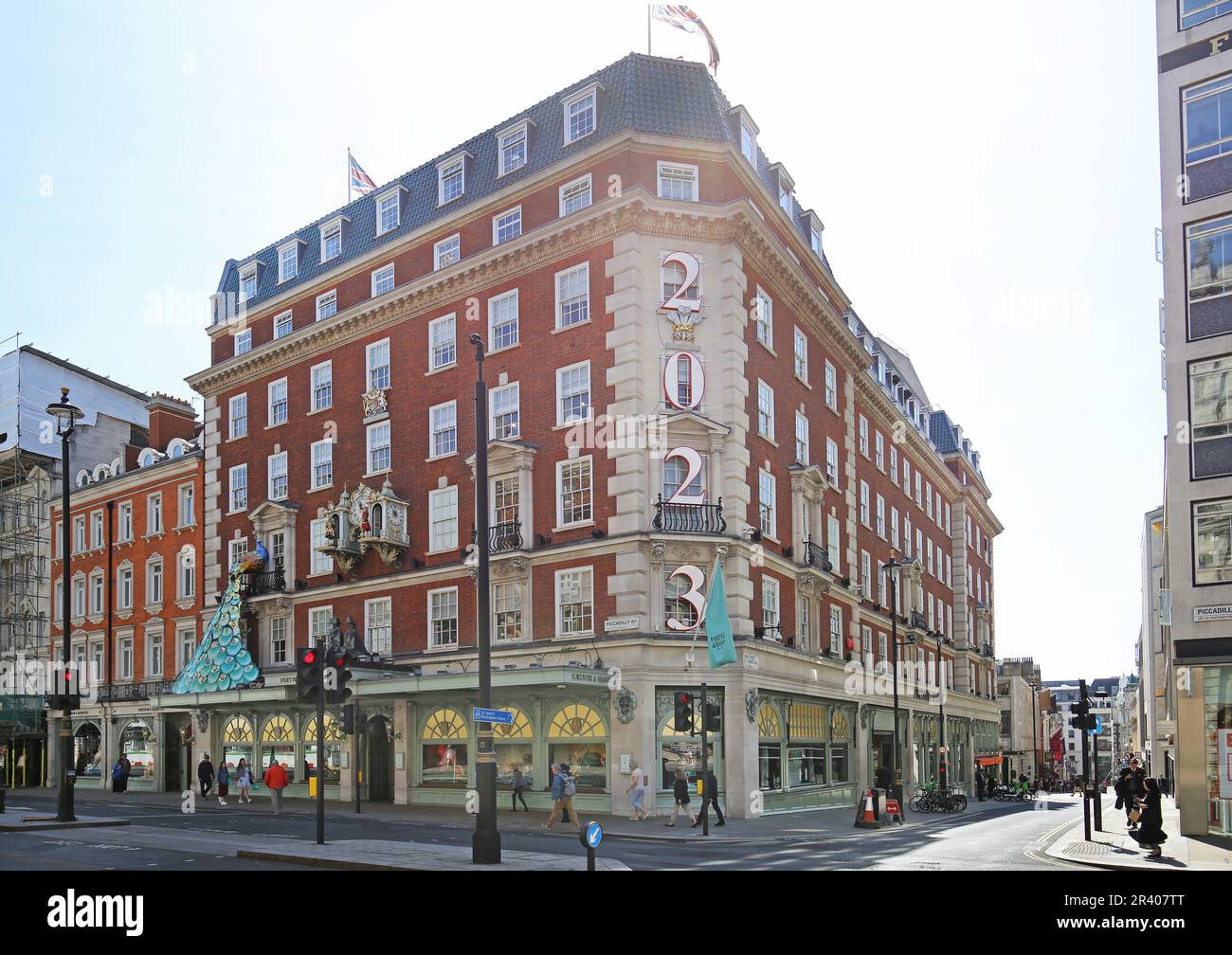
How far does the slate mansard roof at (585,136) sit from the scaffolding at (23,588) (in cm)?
2622

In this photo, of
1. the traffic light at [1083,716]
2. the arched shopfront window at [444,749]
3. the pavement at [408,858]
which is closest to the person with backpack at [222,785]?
the arched shopfront window at [444,749]

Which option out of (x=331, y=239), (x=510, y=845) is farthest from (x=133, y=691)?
(x=510, y=845)

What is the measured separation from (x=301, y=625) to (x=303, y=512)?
435 centimetres

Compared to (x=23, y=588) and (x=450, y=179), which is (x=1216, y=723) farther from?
(x=23, y=588)

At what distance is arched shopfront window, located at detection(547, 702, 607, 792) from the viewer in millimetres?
34156

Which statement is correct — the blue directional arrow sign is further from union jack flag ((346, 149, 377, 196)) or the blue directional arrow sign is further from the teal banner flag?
union jack flag ((346, 149, 377, 196))

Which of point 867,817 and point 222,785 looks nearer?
point 867,817

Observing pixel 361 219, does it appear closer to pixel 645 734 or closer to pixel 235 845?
pixel 645 734

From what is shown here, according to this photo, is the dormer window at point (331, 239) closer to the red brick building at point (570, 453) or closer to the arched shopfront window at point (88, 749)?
the red brick building at point (570, 453)

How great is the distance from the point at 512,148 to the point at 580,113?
126 inches

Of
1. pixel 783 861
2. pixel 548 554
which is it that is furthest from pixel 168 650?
pixel 783 861

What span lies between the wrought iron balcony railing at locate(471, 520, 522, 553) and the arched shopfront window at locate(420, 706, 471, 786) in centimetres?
581

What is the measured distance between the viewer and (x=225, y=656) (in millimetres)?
45594

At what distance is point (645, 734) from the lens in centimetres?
3338
